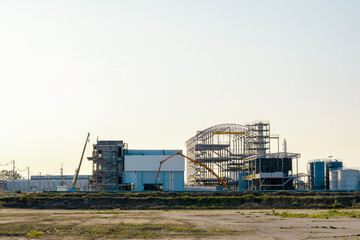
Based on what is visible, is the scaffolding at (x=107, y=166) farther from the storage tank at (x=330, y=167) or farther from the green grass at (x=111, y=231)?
the green grass at (x=111, y=231)

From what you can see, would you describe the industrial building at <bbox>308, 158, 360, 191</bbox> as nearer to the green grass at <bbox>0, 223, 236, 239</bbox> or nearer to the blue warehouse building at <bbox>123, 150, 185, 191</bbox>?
the blue warehouse building at <bbox>123, 150, 185, 191</bbox>

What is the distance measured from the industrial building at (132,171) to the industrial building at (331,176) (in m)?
29.4

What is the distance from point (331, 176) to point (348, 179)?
5182 mm

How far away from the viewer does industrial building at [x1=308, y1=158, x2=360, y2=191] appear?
347ft

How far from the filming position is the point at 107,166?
389 ft

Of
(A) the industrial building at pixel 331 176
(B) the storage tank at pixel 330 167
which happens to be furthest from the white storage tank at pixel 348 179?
(B) the storage tank at pixel 330 167

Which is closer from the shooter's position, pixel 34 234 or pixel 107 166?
pixel 34 234

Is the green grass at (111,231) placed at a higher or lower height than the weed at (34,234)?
lower

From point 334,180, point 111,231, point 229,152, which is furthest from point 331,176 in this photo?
point 111,231

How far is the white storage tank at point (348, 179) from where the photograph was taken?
105m

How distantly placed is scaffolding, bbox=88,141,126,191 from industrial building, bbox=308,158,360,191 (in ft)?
142

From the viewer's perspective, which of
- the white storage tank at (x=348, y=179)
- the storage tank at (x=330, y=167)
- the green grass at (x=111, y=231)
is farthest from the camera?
the storage tank at (x=330, y=167)

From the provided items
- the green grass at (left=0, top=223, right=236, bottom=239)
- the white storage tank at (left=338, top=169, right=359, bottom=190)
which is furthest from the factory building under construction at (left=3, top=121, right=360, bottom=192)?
the green grass at (left=0, top=223, right=236, bottom=239)

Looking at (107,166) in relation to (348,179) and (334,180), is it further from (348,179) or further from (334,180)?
(348,179)
